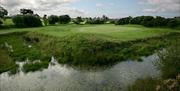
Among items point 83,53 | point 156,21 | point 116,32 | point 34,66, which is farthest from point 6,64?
point 156,21

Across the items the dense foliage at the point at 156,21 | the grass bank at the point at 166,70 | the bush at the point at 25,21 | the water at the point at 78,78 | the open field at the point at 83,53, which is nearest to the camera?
the grass bank at the point at 166,70

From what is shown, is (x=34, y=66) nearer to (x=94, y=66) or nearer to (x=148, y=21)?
(x=94, y=66)

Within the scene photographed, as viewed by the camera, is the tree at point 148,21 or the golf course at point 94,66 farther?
the tree at point 148,21

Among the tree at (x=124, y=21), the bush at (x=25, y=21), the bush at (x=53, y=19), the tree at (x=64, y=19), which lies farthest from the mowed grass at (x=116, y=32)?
the tree at (x=64, y=19)

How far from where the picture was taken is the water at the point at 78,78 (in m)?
26.1

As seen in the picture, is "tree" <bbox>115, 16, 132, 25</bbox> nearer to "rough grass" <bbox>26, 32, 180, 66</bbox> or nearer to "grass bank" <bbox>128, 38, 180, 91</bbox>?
"rough grass" <bbox>26, 32, 180, 66</bbox>

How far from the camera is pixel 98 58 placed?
38.9 metres

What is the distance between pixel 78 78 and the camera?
29938mm

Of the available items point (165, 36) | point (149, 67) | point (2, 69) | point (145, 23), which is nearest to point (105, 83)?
point (149, 67)

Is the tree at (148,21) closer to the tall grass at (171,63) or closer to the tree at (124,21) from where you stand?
the tree at (124,21)

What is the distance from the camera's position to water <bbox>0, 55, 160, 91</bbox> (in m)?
26.1

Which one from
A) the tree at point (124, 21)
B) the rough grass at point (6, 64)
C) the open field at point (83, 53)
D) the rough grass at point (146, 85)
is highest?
the tree at point (124, 21)

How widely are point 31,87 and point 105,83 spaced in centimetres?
773

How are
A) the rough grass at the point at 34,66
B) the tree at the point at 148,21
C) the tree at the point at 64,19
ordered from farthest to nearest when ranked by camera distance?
the tree at the point at 64,19, the tree at the point at 148,21, the rough grass at the point at 34,66
